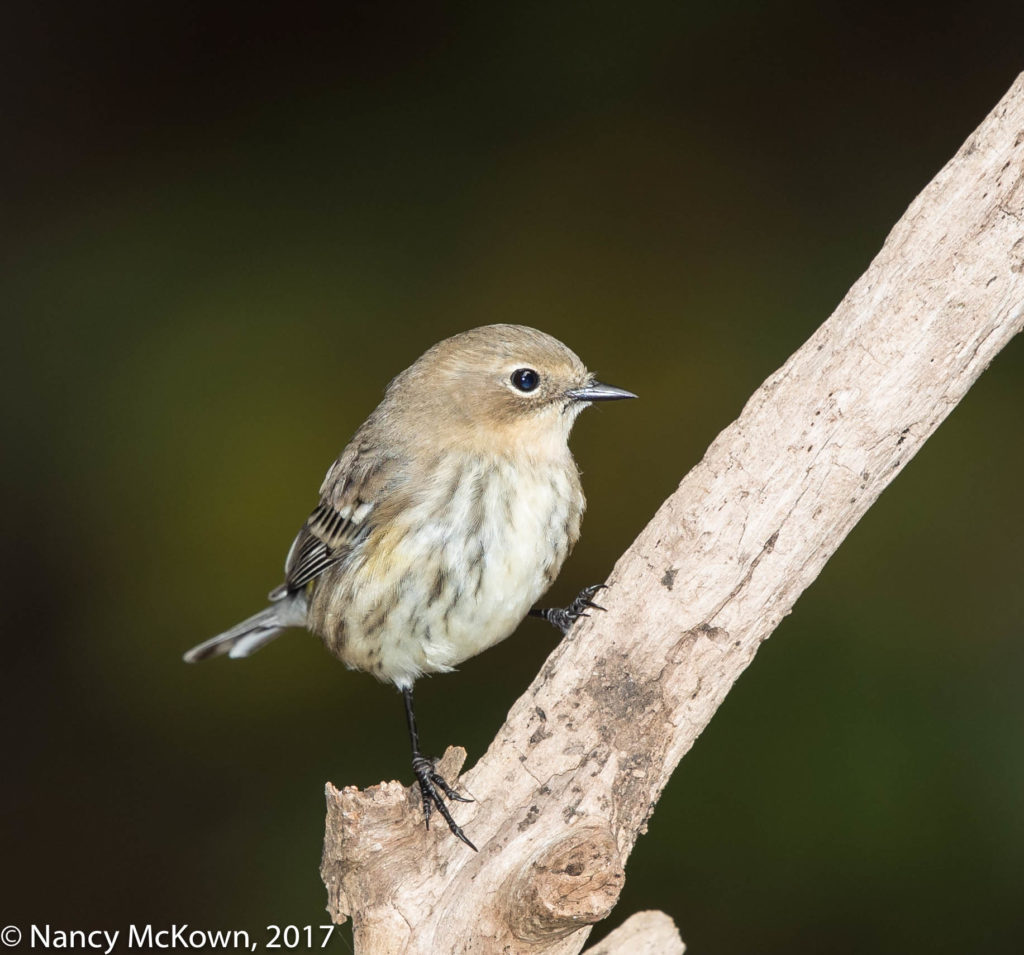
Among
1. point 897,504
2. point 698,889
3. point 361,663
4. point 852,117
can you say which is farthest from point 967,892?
point 852,117

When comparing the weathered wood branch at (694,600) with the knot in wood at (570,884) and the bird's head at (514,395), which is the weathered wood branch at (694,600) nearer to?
the knot in wood at (570,884)

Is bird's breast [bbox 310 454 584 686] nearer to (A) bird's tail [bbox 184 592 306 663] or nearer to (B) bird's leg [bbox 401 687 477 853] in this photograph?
(B) bird's leg [bbox 401 687 477 853]

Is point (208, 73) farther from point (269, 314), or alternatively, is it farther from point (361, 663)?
point (361, 663)

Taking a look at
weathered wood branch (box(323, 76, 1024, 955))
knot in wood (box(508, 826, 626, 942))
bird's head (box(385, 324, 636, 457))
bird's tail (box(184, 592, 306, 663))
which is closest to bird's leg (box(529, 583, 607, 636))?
weathered wood branch (box(323, 76, 1024, 955))

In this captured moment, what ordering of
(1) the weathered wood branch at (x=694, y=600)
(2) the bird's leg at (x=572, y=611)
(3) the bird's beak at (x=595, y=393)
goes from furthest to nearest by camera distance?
(3) the bird's beak at (x=595, y=393)
(2) the bird's leg at (x=572, y=611)
(1) the weathered wood branch at (x=694, y=600)

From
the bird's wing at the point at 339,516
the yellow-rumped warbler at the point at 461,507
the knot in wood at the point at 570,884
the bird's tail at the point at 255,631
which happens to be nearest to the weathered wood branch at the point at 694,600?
the knot in wood at the point at 570,884
